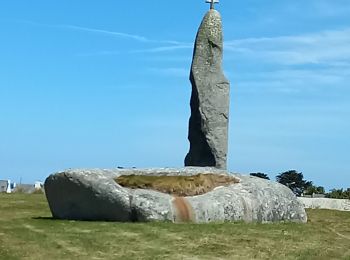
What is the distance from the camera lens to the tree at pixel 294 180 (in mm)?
47500

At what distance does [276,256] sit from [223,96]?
420 inches

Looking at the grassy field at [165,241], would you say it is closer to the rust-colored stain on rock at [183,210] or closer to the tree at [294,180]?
the rust-colored stain on rock at [183,210]

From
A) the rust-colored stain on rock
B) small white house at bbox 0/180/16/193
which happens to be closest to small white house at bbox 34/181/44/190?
small white house at bbox 0/180/16/193

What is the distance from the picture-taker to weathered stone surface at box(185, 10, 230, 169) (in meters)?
22.7

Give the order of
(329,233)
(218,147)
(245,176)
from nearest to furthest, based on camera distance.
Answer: (329,233) < (245,176) < (218,147)

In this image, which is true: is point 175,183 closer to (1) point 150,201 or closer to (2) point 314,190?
(1) point 150,201

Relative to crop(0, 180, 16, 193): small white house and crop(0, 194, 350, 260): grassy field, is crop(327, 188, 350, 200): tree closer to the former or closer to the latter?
crop(0, 180, 16, 193): small white house

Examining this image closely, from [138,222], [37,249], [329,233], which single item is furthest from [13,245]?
[329,233]

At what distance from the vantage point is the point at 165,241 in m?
13.7

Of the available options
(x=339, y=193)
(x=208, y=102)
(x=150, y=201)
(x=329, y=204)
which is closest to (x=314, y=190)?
(x=339, y=193)

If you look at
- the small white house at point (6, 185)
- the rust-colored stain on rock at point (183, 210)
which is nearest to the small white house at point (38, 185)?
the small white house at point (6, 185)

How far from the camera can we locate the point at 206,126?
2272 cm

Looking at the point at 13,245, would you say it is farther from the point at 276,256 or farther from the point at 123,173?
the point at 123,173

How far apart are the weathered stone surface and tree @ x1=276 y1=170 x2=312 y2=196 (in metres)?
24.8
